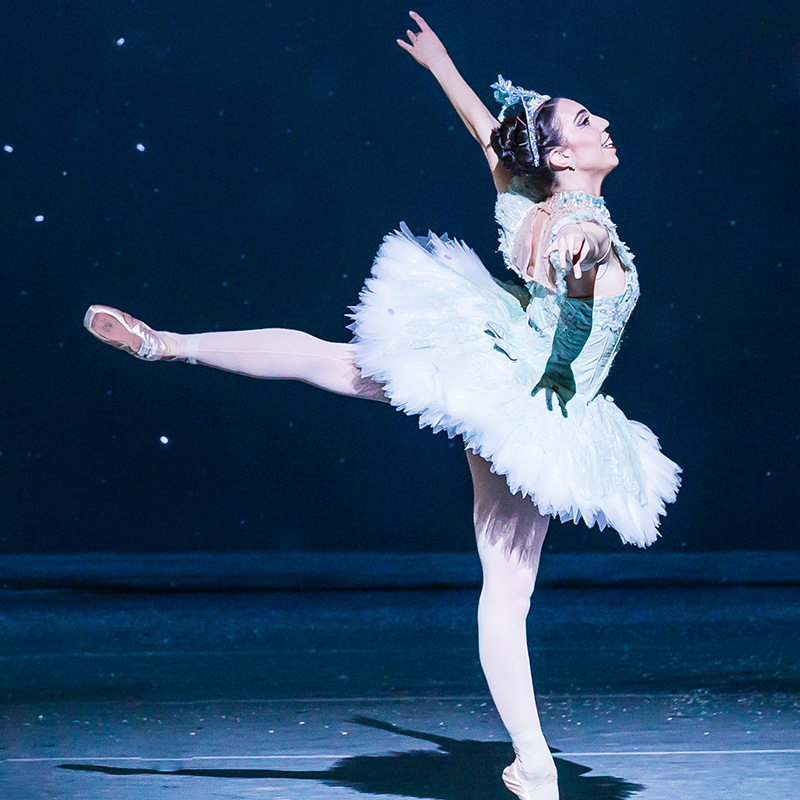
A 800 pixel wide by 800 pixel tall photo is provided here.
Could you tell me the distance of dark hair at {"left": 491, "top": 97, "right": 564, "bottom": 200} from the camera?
2080 mm

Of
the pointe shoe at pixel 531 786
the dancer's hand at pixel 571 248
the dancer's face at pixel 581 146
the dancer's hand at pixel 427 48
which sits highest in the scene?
the dancer's hand at pixel 427 48

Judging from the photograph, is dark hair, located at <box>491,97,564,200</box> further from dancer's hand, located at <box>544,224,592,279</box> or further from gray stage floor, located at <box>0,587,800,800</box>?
gray stage floor, located at <box>0,587,800,800</box>

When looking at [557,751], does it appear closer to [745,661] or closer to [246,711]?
[246,711]

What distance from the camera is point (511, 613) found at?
198 cm

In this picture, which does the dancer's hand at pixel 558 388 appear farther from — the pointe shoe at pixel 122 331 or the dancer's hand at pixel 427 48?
the dancer's hand at pixel 427 48

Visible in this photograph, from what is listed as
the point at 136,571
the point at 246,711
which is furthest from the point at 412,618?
the point at 246,711

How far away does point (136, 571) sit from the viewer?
464 centimetres

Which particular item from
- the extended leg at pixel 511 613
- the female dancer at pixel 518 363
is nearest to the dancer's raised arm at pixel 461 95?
the female dancer at pixel 518 363

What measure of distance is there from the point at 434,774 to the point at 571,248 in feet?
3.36

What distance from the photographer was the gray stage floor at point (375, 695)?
87.7 inches

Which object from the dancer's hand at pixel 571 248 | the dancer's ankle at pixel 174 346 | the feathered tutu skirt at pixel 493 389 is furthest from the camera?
the dancer's ankle at pixel 174 346

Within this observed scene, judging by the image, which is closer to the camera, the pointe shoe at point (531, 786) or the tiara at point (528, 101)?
the pointe shoe at point (531, 786)

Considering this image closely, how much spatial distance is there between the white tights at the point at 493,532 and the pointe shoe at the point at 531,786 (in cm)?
1

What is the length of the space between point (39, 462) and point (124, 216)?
956 mm
